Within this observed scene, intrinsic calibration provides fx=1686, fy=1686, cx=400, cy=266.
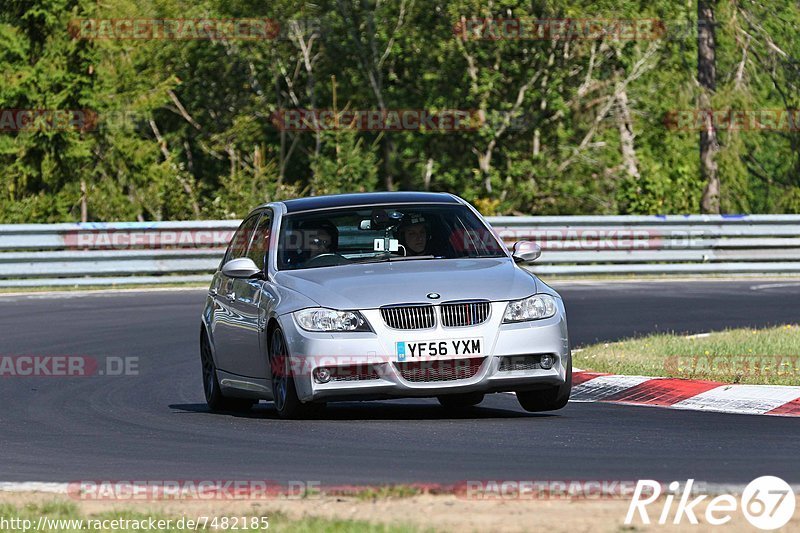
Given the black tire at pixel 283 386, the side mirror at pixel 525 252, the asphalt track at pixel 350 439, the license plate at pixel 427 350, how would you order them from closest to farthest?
the asphalt track at pixel 350 439
the license plate at pixel 427 350
the black tire at pixel 283 386
the side mirror at pixel 525 252

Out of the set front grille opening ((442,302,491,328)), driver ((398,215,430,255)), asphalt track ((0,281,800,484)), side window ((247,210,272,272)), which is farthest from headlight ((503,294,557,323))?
side window ((247,210,272,272))

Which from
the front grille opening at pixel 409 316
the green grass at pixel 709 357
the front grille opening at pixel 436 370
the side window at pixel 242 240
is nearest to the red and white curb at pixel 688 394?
the green grass at pixel 709 357

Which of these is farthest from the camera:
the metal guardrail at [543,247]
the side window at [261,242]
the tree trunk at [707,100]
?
the tree trunk at [707,100]

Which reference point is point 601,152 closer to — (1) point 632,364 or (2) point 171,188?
(2) point 171,188

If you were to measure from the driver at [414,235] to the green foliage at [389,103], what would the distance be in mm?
18352

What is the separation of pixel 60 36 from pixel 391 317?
23.3 metres

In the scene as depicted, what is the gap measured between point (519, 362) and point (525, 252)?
1.25 metres

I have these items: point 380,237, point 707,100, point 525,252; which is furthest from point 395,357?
point 707,100

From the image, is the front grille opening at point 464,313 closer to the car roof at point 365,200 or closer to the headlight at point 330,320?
the headlight at point 330,320

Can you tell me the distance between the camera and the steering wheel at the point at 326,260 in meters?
11.5

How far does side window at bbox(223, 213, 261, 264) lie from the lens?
12992mm

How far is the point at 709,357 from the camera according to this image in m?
13.9

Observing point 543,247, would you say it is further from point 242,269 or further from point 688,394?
point 242,269

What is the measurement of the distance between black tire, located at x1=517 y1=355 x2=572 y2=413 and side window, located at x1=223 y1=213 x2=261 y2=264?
2.76 m
